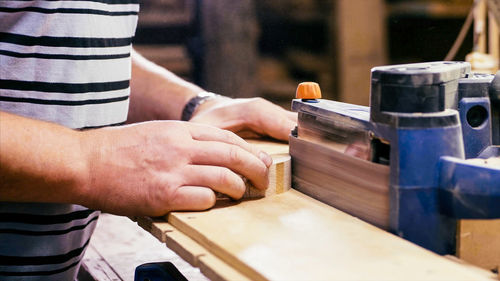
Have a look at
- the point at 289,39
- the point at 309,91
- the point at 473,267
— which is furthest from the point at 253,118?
the point at 289,39

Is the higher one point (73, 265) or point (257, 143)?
point (257, 143)

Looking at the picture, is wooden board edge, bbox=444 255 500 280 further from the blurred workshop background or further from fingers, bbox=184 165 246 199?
the blurred workshop background

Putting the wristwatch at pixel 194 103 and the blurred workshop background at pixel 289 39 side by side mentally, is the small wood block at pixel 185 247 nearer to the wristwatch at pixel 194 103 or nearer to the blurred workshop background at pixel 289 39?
the wristwatch at pixel 194 103

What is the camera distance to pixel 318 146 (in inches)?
46.3

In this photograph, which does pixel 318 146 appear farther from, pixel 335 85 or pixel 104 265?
pixel 335 85

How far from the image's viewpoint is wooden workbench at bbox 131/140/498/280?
2.81 feet

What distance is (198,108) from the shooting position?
169 centimetres

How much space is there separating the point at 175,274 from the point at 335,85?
4491 millimetres

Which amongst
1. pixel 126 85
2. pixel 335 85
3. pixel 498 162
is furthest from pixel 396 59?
pixel 498 162

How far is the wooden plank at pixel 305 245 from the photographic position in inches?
33.6

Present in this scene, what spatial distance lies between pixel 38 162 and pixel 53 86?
404 mm

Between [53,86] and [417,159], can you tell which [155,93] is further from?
[417,159]

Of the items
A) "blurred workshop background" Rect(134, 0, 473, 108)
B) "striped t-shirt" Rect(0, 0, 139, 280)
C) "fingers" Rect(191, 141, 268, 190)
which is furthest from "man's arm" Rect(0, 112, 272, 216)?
"blurred workshop background" Rect(134, 0, 473, 108)

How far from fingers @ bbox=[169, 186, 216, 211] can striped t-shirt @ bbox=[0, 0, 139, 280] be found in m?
0.42
